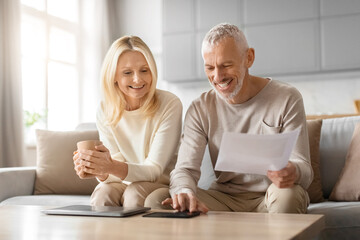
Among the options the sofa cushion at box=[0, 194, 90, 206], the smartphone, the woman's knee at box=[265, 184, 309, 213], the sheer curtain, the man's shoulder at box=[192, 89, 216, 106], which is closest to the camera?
the smartphone

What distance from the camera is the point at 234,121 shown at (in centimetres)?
191

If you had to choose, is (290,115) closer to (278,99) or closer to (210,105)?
(278,99)

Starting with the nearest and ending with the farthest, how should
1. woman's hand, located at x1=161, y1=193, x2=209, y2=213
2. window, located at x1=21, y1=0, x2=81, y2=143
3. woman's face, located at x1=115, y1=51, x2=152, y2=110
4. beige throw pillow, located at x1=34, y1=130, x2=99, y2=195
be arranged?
woman's hand, located at x1=161, y1=193, x2=209, y2=213 → woman's face, located at x1=115, y1=51, x2=152, y2=110 → beige throw pillow, located at x1=34, y1=130, x2=99, y2=195 → window, located at x1=21, y1=0, x2=81, y2=143

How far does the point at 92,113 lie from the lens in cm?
602

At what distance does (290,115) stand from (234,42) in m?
0.35

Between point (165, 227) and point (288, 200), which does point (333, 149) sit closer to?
point (288, 200)

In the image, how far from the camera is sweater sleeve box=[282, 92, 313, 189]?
64.6 inches

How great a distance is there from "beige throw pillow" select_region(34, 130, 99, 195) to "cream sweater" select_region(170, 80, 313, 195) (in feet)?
Result: 3.26

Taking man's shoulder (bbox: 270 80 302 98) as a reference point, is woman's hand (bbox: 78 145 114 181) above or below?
below

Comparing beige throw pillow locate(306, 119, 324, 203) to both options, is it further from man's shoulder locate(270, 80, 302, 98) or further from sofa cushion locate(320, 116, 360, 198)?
man's shoulder locate(270, 80, 302, 98)

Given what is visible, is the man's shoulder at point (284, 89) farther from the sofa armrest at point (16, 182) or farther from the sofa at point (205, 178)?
the sofa armrest at point (16, 182)

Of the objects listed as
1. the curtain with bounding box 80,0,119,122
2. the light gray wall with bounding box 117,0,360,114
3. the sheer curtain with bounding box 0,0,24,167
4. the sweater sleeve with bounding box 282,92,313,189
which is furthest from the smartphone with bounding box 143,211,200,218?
the curtain with bounding box 80,0,119,122

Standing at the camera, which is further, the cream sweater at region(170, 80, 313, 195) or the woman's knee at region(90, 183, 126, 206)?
the woman's knee at region(90, 183, 126, 206)

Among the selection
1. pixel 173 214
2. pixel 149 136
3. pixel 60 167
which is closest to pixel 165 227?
pixel 173 214
